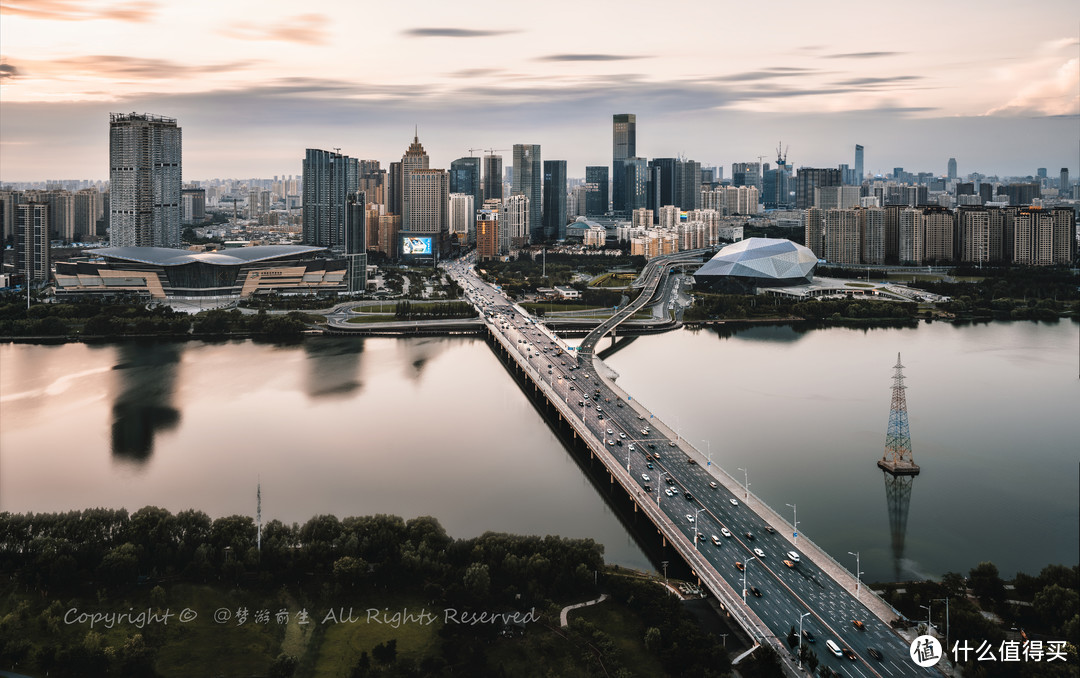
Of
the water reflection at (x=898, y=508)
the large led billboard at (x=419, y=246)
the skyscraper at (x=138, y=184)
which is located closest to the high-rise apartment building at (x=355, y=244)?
the large led billboard at (x=419, y=246)

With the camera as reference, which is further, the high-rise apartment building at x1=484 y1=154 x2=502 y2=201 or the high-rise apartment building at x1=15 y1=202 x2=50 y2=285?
the high-rise apartment building at x1=484 y1=154 x2=502 y2=201

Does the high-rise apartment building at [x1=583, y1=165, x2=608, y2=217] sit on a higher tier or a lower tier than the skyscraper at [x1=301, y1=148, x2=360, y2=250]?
higher

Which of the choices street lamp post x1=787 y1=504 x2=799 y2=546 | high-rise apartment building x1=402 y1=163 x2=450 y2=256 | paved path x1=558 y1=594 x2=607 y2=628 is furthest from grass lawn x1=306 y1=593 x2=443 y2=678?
high-rise apartment building x1=402 y1=163 x2=450 y2=256

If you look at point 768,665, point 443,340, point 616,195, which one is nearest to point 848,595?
point 768,665

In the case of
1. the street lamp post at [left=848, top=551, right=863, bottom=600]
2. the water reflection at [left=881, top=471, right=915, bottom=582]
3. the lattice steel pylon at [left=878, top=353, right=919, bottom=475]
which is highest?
the lattice steel pylon at [left=878, top=353, right=919, bottom=475]

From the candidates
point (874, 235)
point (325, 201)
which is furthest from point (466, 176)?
point (874, 235)

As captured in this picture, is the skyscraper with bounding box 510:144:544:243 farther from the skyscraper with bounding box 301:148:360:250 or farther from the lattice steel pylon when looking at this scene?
the lattice steel pylon

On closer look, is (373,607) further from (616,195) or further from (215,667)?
(616,195)
